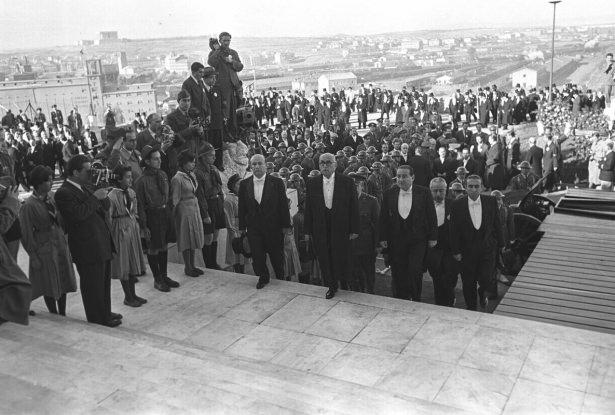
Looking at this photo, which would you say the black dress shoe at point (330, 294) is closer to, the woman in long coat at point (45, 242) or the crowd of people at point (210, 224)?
the crowd of people at point (210, 224)

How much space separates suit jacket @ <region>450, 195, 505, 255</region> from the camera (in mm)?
6426

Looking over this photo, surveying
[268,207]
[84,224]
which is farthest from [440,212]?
[84,224]

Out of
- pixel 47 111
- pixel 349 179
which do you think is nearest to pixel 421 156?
pixel 349 179

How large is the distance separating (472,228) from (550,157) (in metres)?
8.28

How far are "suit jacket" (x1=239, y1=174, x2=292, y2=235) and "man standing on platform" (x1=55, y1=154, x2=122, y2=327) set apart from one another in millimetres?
1504

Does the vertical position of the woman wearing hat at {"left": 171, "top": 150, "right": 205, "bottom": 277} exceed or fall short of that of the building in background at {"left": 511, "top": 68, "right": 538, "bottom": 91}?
it exceeds it

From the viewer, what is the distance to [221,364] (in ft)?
14.0

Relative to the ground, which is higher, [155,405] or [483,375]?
[155,405]

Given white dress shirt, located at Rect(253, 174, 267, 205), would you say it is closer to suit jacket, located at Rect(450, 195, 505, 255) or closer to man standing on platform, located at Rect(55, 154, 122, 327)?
man standing on platform, located at Rect(55, 154, 122, 327)

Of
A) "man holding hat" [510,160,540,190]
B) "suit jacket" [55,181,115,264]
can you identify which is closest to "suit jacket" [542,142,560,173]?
"man holding hat" [510,160,540,190]

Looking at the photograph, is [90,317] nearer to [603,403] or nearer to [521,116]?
[603,403]

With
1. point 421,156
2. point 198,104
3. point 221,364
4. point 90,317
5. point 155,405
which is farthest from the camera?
point 421,156

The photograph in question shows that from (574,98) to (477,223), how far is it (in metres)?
20.5

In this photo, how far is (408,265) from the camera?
6473 millimetres
